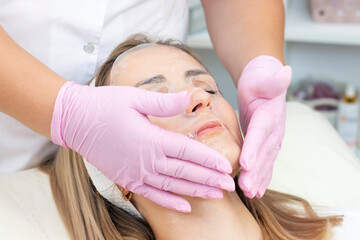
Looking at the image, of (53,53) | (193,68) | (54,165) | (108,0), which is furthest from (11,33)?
(193,68)

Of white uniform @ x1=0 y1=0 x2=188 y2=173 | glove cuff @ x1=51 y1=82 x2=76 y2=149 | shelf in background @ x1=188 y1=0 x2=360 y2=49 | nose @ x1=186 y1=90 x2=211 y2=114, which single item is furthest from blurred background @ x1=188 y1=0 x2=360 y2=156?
glove cuff @ x1=51 y1=82 x2=76 y2=149

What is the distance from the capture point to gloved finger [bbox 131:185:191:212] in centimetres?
114

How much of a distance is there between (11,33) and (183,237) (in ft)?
2.28

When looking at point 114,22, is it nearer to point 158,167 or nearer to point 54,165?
point 54,165

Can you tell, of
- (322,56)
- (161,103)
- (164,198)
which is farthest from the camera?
(322,56)

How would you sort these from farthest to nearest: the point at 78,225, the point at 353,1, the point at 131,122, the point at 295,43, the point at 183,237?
the point at 295,43 → the point at 353,1 → the point at 78,225 → the point at 183,237 → the point at 131,122

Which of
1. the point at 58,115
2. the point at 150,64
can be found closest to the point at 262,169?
the point at 150,64

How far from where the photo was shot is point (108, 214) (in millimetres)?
1360

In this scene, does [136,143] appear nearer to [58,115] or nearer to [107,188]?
[58,115]

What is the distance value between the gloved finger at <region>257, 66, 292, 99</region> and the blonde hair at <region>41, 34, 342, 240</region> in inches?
8.8

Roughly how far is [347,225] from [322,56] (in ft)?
5.12

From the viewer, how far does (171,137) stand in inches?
42.5

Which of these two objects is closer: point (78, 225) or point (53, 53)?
point (78, 225)

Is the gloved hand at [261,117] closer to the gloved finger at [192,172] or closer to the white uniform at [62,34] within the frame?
the gloved finger at [192,172]
